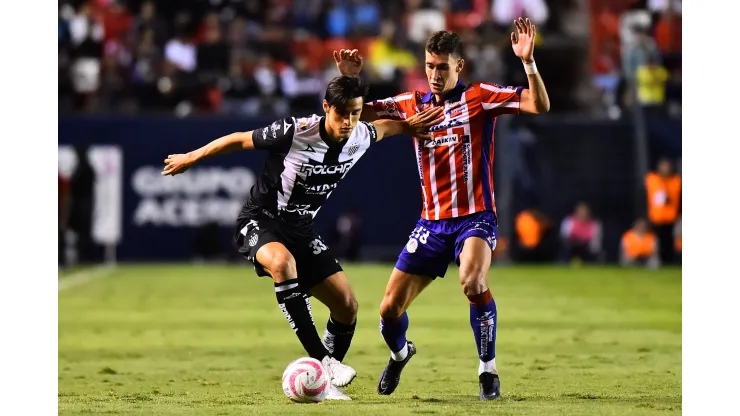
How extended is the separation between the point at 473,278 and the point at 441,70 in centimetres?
140

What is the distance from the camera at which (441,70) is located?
8.34 meters

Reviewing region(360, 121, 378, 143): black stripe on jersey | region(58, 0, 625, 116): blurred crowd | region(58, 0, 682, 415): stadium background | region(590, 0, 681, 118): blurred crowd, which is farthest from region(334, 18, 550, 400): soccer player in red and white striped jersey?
region(590, 0, 681, 118): blurred crowd

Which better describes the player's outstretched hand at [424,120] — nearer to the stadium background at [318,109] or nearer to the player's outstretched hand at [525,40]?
the player's outstretched hand at [525,40]

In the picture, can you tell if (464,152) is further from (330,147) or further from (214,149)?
(214,149)

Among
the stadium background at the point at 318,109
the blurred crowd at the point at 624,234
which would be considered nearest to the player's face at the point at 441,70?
the stadium background at the point at 318,109

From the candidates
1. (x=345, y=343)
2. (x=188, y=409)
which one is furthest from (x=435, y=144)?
(x=188, y=409)

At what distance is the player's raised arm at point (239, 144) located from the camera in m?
8.08

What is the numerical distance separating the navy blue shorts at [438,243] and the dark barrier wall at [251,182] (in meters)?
13.4

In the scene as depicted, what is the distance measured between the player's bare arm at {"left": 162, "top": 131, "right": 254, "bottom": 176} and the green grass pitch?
4.93 ft

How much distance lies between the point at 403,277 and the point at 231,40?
1619 centimetres

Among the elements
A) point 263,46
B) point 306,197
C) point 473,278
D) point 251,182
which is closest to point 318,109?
point 251,182

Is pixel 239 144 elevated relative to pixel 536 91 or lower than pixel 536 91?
lower

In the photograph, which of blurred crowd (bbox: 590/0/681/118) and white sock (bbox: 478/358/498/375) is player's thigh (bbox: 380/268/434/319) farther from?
blurred crowd (bbox: 590/0/681/118)

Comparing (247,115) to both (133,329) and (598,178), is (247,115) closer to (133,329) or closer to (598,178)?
(598,178)
